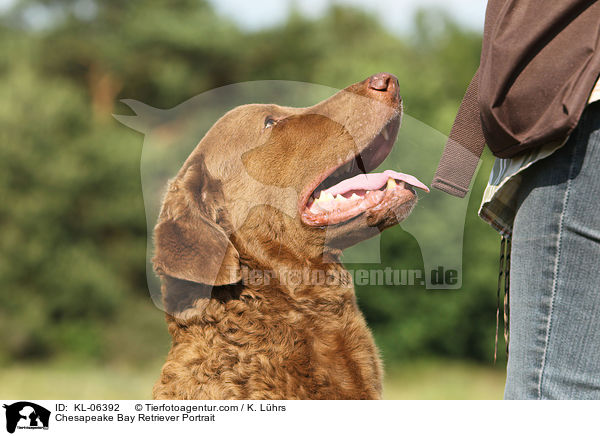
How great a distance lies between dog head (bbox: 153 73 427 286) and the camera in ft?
7.91

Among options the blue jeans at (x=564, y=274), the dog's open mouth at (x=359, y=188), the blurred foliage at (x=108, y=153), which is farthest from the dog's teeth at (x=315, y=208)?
the blurred foliage at (x=108, y=153)

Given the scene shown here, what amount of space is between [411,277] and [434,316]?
3122 millimetres

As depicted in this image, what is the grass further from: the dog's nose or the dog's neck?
the dog's nose

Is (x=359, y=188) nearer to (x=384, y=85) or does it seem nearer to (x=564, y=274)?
(x=384, y=85)

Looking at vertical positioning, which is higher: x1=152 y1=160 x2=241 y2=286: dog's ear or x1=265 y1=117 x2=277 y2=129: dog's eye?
x1=265 y1=117 x2=277 y2=129: dog's eye

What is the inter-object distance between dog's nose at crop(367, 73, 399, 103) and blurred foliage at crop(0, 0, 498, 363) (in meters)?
2.66

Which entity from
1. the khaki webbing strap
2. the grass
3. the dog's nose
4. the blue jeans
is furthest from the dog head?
the grass

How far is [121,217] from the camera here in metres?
8.77

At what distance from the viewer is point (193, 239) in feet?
7.73

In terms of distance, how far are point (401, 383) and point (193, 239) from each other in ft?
11.1

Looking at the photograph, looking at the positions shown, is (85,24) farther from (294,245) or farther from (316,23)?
(294,245)
